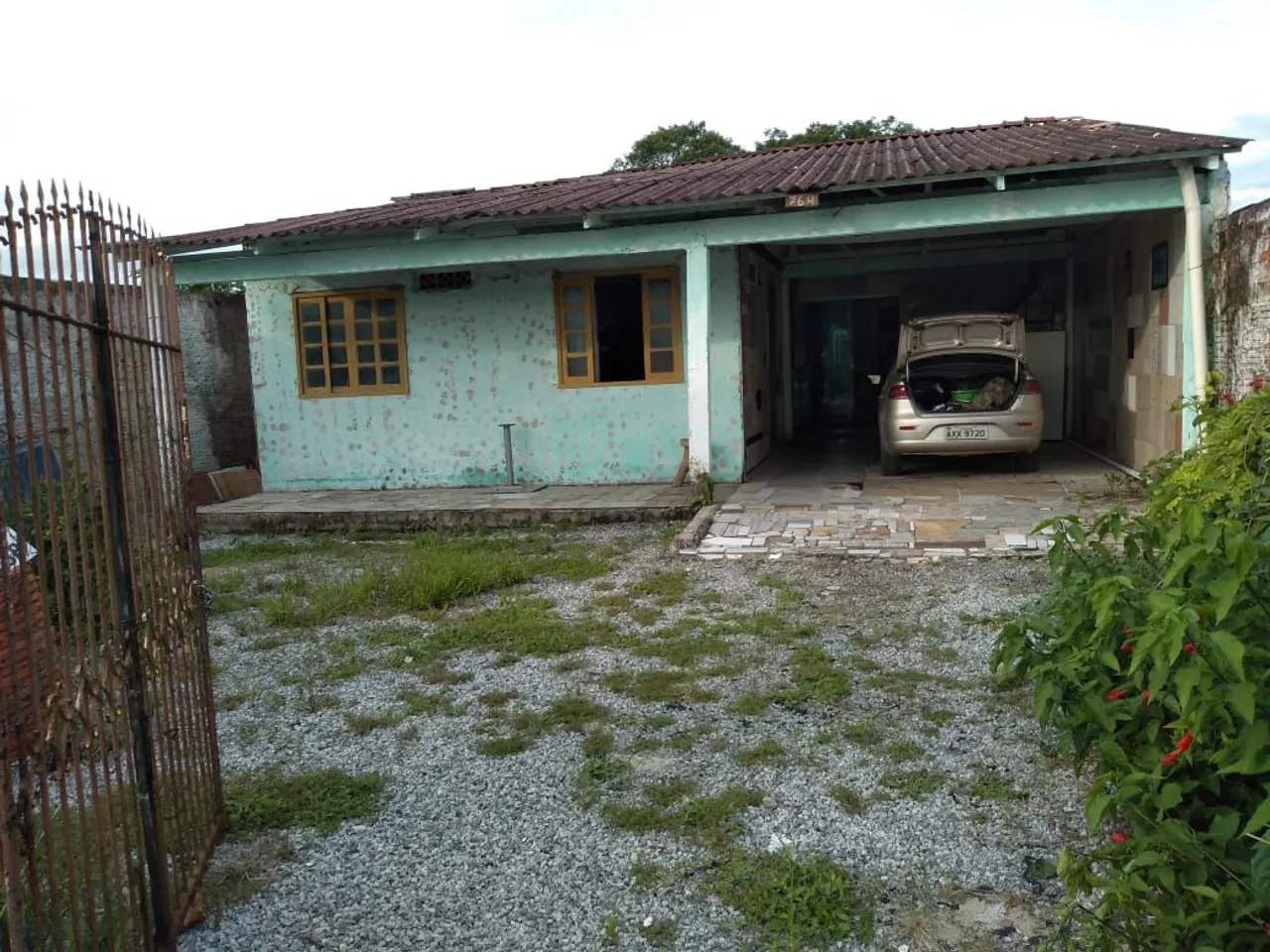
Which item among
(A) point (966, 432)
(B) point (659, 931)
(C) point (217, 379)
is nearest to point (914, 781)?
(B) point (659, 931)

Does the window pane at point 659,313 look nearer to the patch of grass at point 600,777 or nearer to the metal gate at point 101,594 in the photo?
the patch of grass at point 600,777

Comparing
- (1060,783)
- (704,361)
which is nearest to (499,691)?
(1060,783)

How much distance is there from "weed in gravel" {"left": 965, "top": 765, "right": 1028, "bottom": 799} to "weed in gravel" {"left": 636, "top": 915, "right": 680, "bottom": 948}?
132 centimetres

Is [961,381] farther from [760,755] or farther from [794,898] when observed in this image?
[794,898]

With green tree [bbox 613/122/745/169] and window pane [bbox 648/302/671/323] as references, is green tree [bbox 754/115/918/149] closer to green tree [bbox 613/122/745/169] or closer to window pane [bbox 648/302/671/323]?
green tree [bbox 613/122/745/169]

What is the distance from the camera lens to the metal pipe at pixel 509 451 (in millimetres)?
10859

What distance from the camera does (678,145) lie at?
2983cm

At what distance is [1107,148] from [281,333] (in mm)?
9122

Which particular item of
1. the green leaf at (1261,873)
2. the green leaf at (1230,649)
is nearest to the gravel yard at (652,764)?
the green leaf at (1261,873)

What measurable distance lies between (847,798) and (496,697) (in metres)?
1.90

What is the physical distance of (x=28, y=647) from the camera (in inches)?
78.2

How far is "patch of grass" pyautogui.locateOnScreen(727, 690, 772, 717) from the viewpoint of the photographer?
14.1 ft

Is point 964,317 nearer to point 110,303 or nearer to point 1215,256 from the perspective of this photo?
point 1215,256

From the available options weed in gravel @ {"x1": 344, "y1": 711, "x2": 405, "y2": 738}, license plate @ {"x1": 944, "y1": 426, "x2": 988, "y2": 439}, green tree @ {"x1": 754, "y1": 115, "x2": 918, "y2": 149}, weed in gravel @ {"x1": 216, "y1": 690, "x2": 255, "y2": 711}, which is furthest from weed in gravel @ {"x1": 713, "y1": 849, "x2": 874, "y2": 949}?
green tree @ {"x1": 754, "y1": 115, "x2": 918, "y2": 149}
